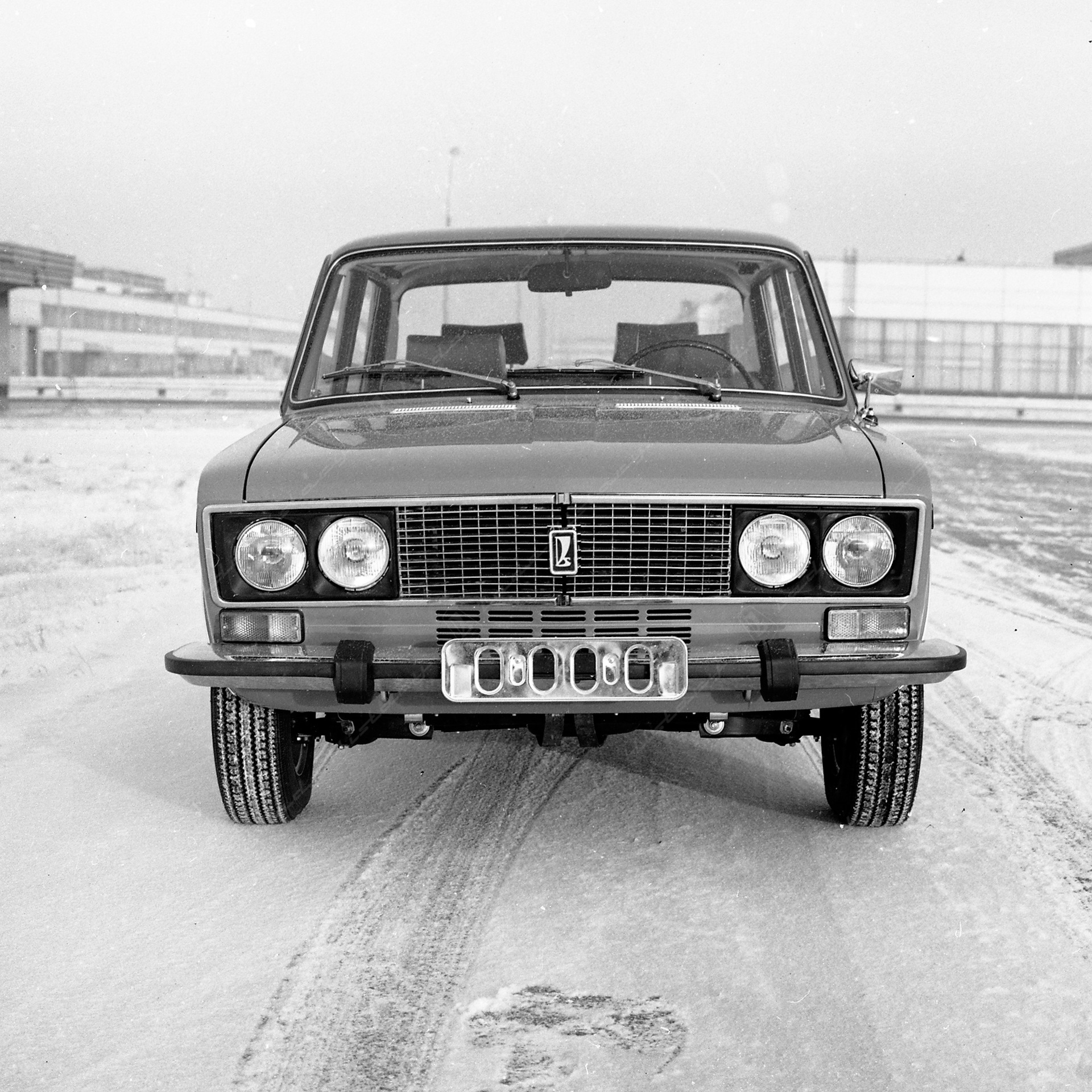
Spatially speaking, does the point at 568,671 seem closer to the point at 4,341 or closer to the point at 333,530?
the point at 333,530

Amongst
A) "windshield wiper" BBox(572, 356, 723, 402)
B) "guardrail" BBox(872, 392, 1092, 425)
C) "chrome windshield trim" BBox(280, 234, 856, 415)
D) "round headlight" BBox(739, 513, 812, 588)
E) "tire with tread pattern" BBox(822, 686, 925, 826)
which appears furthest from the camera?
"guardrail" BBox(872, 392, 1092, 425)

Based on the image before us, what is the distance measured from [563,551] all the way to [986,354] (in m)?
48.0

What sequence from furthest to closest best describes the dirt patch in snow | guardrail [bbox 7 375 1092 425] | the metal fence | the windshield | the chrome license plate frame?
the metal fence
guardrail [bbox 7 375 1092 425]
the windshield
the chrome license plate frame
the dirt patch in snow

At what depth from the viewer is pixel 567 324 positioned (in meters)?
4.35

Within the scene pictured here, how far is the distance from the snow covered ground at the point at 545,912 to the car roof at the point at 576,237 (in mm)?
1760

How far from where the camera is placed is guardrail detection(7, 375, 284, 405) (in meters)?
33.7

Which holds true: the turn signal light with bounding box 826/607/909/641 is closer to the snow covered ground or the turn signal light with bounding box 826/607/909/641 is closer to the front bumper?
the front bumper

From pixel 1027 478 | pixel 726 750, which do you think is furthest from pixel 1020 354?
pixel 726 750

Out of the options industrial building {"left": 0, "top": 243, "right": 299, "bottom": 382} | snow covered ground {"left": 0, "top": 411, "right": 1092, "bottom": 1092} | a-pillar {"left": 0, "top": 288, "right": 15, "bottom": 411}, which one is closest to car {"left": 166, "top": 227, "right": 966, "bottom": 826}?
snow covered ground {"left": 0, "top": 411, "right": 1092, "bottom": 1092}

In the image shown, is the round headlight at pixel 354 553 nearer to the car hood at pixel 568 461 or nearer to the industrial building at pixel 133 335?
the car hood at pixel 568 461

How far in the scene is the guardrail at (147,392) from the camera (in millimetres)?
33688

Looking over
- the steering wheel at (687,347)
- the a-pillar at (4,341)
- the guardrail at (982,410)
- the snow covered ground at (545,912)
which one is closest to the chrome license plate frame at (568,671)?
the snow covered ground at (545,912)

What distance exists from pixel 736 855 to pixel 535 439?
1234 millimetres

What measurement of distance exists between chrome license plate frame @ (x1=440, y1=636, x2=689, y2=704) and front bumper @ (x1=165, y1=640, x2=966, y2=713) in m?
0.03
